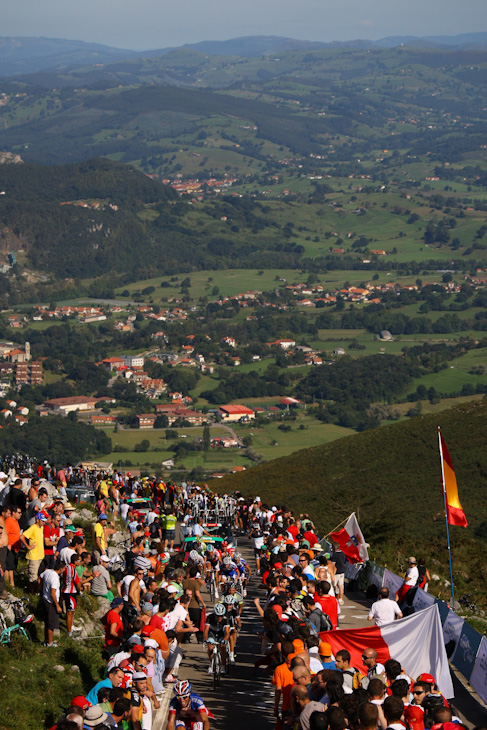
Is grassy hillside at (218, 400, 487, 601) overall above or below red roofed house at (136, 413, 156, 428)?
above

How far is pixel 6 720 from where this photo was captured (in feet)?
43.6

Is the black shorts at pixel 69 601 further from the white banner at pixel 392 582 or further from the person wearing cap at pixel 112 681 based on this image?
the white banner at pixel 392 582

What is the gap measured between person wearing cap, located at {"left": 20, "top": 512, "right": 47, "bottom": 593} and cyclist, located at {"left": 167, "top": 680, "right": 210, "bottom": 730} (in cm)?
546

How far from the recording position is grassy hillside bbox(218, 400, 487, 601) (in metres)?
29.2

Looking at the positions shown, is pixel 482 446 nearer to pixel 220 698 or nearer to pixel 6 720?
pixel 220 698

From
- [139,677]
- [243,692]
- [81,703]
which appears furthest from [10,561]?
[81,703]

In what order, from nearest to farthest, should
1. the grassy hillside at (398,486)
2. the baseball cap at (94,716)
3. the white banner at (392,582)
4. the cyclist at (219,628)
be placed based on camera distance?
the baseball cap at (94,716), the cyclist at (219,628), the white banner at (392,582), the grassy hillside at (398,486)

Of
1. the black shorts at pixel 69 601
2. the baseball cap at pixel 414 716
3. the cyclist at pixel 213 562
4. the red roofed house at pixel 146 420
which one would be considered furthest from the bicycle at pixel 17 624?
the red roofed house at pixel 146 420

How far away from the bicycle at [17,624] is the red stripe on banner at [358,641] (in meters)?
4.85

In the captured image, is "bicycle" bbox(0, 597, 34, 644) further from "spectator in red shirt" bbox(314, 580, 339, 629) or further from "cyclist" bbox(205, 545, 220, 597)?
"cyclist" bbox(205, 545, 220, 597)

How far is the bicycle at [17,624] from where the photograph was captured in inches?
619

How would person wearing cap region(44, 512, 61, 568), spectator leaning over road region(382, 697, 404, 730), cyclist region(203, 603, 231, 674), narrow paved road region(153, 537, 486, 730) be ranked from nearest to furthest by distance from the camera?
spectator leaning over road region(382, 697, 404, 730) → narrow paved road region(153, 537, 486, 730) → cyclist region(203, 603, 231, 674) → person wearing cap region(44, 512, 61, 568)

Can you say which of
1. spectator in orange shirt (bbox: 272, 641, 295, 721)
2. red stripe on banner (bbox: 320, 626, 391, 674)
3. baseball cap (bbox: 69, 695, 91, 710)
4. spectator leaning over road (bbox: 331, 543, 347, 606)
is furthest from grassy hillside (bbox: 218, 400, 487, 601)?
baseball cap (bbox: 69, 695, 91, 710)

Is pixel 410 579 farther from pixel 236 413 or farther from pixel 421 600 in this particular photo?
pixel 236 413
